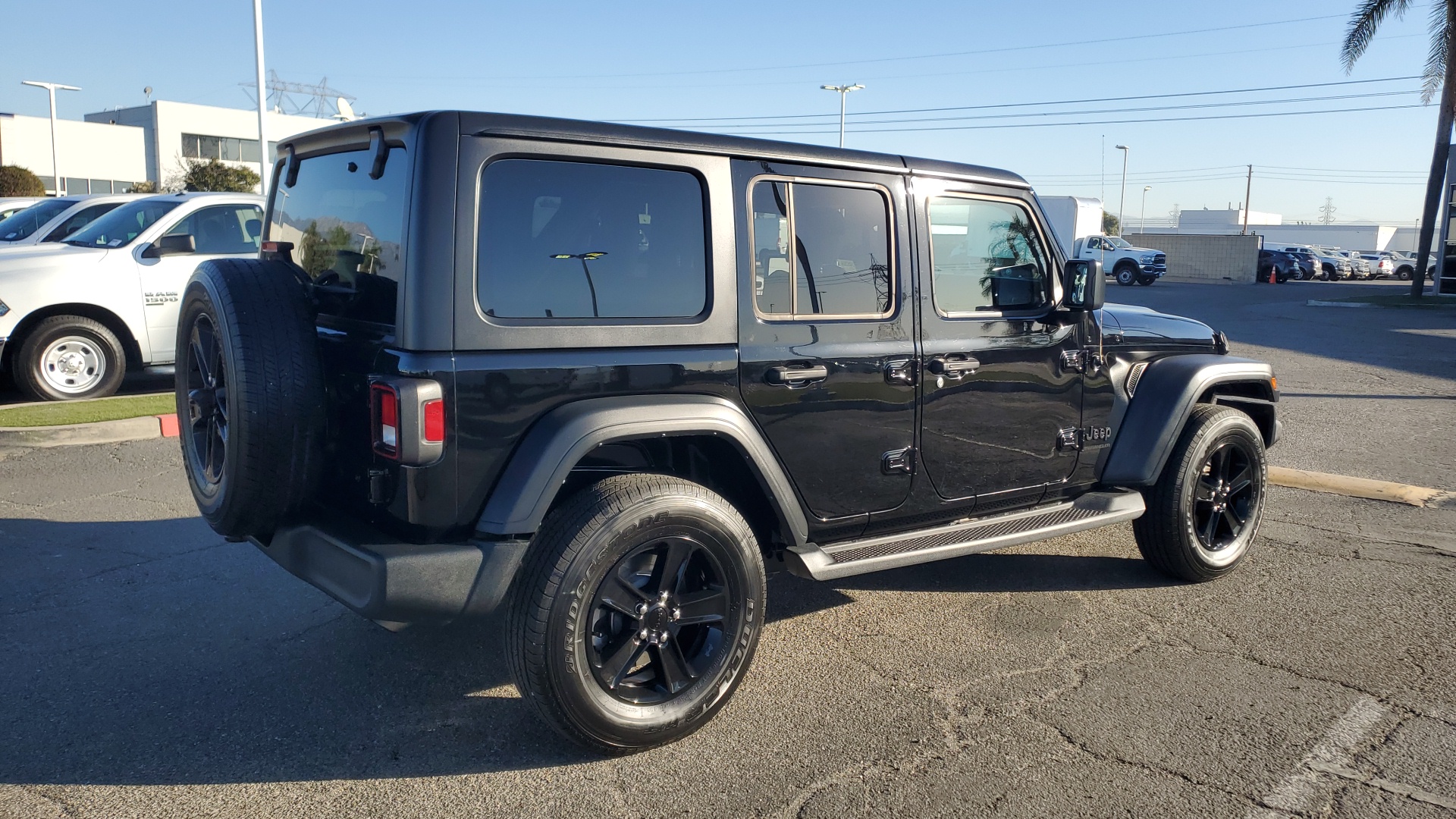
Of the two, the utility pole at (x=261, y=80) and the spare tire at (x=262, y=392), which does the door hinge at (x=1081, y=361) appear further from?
the utility pole at (x=261, y=80)

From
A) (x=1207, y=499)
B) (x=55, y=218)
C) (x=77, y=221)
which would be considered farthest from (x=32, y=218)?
(x=1207, y=499)

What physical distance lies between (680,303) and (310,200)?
57.6 inches

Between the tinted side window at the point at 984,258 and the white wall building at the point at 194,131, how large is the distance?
5880 cm

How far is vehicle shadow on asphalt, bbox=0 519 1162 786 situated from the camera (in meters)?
3.27

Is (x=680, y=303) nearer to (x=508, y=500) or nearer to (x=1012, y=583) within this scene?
(x=508, y=500)

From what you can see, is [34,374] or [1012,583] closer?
[1012,583]

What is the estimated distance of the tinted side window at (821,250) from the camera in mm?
3713

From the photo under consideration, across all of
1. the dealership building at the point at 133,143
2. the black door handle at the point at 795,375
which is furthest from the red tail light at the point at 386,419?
the dealership building at the point at 133,143

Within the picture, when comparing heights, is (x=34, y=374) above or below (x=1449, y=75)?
below

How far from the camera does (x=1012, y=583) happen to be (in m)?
5.07

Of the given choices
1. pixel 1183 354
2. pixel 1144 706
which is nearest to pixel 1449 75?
pixel 1183 354

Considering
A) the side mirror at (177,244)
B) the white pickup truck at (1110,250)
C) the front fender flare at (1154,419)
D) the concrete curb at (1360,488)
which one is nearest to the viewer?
the front fender flare at (1154,419)

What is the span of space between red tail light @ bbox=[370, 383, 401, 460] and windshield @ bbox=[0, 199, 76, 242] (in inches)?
432

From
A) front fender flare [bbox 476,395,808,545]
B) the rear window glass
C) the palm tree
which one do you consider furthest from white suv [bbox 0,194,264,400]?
the palm tree
